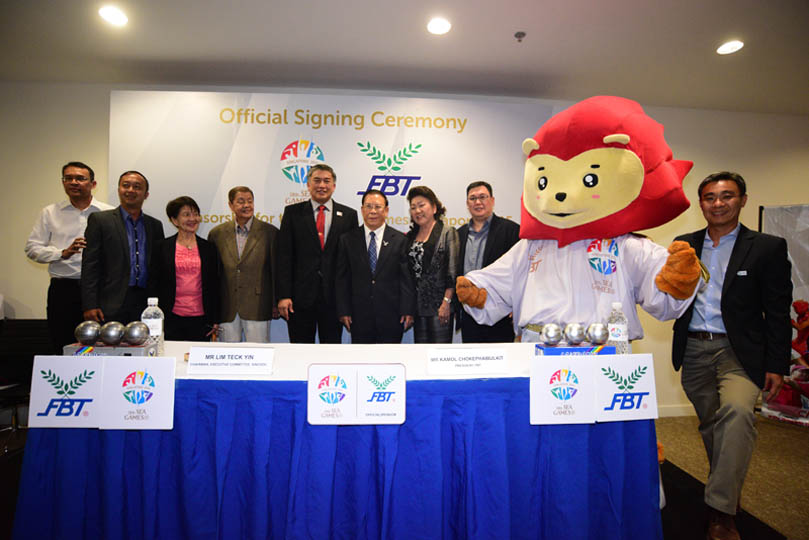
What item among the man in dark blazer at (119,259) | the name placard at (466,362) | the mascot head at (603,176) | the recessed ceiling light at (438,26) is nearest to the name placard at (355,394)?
the name placard at (466,362)

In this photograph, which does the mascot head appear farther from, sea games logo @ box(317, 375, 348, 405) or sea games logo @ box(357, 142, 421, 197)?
sea games logo @ box(357, 142, 421, 197)

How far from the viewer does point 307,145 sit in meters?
3.36

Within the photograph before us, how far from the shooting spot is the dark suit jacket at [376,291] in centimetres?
295

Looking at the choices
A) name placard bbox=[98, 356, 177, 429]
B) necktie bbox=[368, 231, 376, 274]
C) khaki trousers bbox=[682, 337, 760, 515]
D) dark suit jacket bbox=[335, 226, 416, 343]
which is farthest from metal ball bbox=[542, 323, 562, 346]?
necktie bbox=[368, 231, 376, 274]

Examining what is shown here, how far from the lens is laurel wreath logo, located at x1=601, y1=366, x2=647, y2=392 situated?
1.23 m

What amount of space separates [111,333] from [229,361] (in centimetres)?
39

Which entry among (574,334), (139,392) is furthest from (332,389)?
(574,334)

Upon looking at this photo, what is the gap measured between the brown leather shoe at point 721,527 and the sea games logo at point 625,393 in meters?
1.30

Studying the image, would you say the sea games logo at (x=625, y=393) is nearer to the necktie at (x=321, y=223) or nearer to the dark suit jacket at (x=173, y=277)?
the necktie at (x=321, y=223)

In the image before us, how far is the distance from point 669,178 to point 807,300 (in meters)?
3.54

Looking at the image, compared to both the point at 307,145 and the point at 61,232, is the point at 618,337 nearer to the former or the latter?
the point at 307,145

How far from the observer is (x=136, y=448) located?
1213 mm

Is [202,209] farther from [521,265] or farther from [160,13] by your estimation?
[521,265]

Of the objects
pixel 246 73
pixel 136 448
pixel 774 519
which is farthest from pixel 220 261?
pixel 774 519
